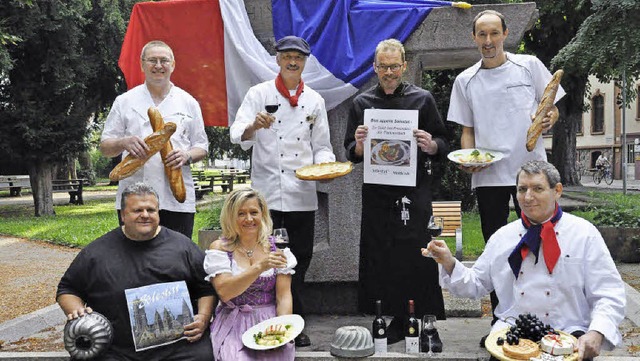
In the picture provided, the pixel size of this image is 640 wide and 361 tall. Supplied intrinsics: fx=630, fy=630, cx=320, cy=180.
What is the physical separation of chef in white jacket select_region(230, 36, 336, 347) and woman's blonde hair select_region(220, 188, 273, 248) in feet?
2.21

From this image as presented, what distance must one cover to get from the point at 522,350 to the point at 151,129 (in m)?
2.98

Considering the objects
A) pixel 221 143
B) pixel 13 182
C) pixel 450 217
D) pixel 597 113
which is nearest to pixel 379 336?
pixel 450 217

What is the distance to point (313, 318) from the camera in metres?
5.80

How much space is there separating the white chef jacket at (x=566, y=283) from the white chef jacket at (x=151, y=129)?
2098mm

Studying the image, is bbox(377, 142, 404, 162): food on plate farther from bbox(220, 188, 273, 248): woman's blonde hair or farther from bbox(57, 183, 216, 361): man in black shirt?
bbox(57, 183, 216, 361): man in black shirt

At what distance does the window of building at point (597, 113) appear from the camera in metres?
42.1

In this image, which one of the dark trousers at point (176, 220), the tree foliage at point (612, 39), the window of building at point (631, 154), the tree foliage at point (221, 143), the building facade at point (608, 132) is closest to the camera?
the dark trousers at point (176, 220)

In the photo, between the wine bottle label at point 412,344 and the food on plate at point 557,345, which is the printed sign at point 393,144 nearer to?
the wine bottle label at point 412,344

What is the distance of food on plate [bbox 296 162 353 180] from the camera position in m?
4.46

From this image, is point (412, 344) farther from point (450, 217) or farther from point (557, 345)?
point (450, 217)

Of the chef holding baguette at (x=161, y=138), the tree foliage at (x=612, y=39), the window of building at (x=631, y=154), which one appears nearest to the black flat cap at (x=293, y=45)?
the chef holding baguette at (x=161, y=138)

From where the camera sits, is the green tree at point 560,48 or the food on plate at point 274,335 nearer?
the food on plate at point 274,335

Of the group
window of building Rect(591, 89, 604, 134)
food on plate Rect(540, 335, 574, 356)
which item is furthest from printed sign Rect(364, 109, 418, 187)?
window of building Rect(591, 89, 604, 134)

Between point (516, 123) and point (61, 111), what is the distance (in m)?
17.5
